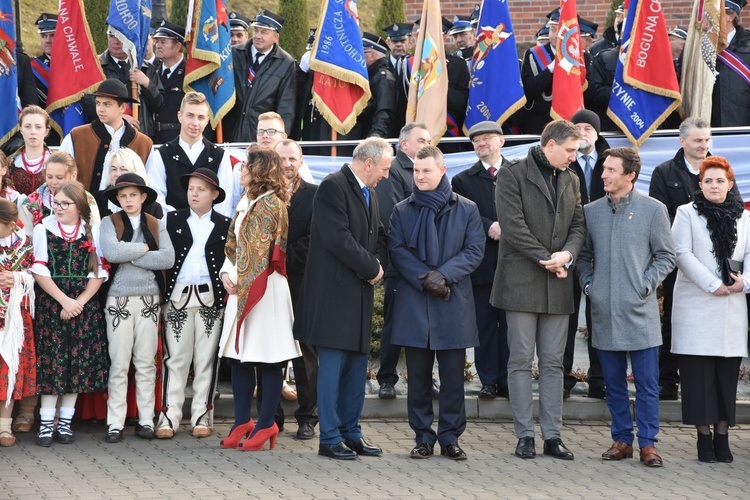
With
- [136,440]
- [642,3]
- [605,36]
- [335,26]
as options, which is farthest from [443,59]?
[136,440]

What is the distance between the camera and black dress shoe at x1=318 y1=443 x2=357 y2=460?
729cm

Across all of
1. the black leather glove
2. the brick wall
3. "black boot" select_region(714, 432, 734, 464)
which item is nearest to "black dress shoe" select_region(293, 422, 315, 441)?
the black leather glove

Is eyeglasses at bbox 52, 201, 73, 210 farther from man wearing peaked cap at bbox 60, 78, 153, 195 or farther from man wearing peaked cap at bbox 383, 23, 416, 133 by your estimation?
man wearing peaked cap at bbox 383, 23, 416, 133

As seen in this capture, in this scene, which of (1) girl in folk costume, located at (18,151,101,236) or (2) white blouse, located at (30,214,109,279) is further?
(1) girl in folk costume, located at (18,151,101,236)

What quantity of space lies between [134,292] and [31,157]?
158 cm

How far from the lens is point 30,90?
1050 centimetres

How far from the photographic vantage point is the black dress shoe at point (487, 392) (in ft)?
28.2

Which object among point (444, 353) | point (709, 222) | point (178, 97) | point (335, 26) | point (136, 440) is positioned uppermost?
point (335, 26)

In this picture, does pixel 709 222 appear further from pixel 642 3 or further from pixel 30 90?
pixel 30 90

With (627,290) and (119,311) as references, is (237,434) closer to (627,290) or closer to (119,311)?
(119,311)

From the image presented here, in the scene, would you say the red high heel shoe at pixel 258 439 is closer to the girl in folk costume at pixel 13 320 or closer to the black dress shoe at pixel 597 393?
the girl in folk costume at pixel 13 320

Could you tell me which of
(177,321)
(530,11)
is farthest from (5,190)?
(530,11)

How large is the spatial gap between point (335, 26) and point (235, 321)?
4.01 meters

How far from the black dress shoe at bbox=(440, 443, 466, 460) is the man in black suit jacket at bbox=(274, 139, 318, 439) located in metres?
0.98
